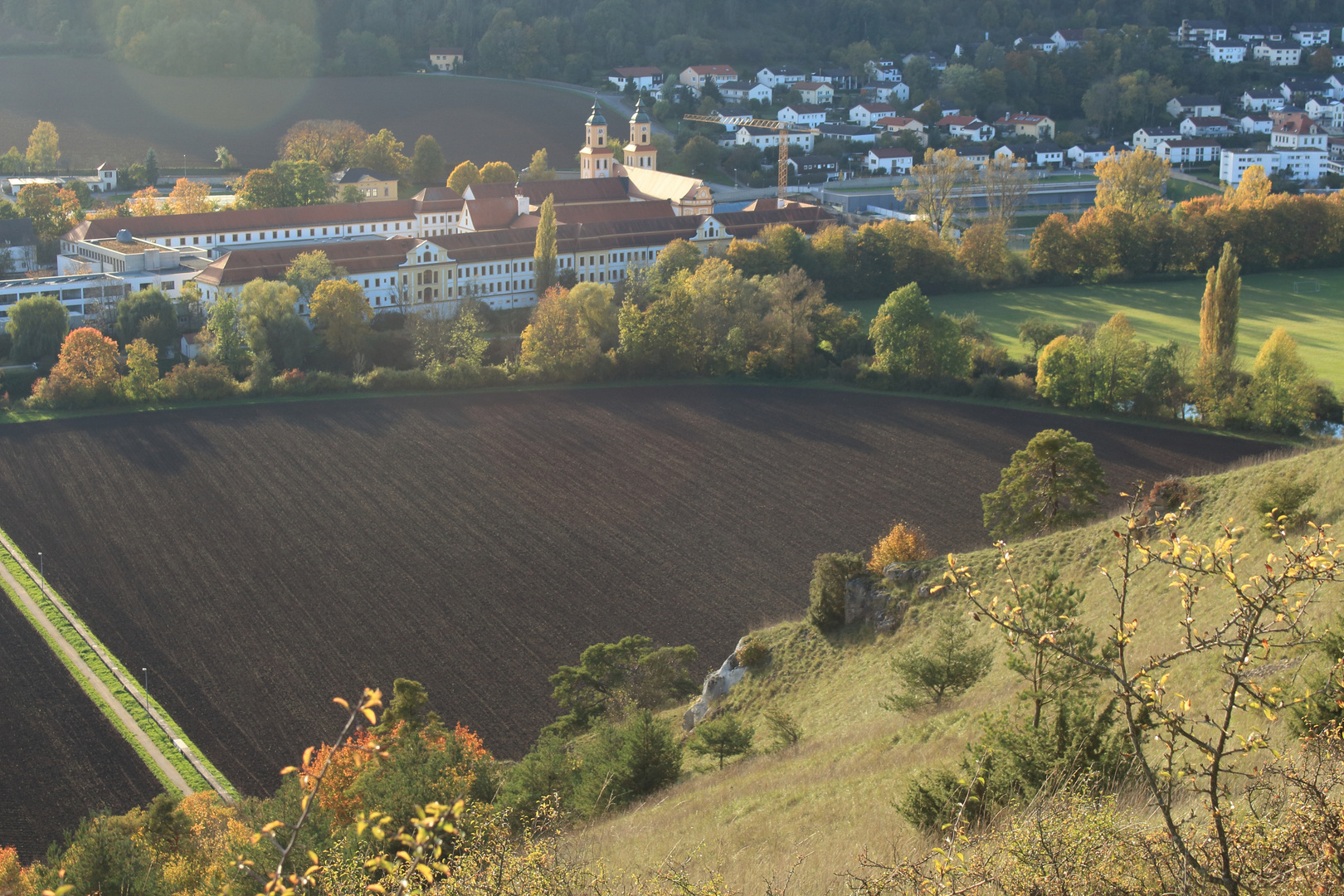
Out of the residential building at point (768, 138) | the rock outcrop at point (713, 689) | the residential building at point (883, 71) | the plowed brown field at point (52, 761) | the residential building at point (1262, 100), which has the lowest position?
the plowed brown field at point (52, 761)

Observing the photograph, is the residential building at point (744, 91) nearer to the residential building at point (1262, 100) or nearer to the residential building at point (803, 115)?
the residential building at point (803, 115)

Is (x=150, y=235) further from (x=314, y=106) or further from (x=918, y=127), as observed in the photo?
(x=918, y=127)

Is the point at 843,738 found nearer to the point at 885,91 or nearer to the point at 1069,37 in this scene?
the point at 885,91

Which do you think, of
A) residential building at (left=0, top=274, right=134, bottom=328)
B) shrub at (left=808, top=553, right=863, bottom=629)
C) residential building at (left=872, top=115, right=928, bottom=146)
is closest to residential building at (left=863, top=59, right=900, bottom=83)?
residential building at (left=872, top=115, right=928, bottom=146)

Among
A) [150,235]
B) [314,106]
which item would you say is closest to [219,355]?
[150,235]

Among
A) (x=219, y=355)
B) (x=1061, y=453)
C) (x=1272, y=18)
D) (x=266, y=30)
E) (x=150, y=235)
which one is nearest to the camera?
(x=1061, y=453)

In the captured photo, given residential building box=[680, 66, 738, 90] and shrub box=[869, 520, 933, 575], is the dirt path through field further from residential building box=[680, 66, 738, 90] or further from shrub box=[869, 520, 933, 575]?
residential building box=[680, 66, 738, 90]

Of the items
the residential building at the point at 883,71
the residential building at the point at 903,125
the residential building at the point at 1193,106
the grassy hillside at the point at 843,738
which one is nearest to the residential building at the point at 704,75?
the residential building at the point at 883,71
